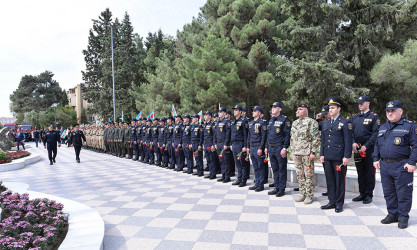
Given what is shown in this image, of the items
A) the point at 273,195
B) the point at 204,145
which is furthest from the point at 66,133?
the point at 273,195

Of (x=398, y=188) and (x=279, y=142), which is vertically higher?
(x=279, y=142)

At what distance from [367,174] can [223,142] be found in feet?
11.8

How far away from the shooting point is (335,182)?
17.5 ft

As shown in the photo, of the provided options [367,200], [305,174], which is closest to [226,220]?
[305,174]

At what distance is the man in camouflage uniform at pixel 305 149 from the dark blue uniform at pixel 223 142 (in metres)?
2.26

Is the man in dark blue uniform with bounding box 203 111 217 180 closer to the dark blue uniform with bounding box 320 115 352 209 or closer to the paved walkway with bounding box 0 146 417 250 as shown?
the paved walkway with bounding box 0 146 417 250

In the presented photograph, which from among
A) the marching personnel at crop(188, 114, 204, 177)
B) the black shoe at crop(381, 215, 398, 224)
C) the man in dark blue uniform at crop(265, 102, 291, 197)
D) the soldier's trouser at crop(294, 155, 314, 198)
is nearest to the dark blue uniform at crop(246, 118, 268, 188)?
the man in dark blue uniform at crop(265, 102, 291, 197)

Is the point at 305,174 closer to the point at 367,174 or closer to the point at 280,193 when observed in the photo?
the point at 280,193

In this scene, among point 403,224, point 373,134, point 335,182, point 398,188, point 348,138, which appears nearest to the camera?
point 403,224

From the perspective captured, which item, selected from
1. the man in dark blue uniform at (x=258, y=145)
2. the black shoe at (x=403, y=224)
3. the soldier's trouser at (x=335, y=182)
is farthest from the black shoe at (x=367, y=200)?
the man in dark blue uniform at (x=258, y=145)

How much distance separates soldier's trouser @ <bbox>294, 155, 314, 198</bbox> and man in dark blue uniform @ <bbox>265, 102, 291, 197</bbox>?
1.40ft

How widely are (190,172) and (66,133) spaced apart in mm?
20092

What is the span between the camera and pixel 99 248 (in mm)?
3312

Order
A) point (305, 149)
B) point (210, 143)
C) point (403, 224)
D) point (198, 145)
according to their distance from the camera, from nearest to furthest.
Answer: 1. point (403, 224)
2. point (305, 149)
3. point (210, 143)
4. point (198, 145)
